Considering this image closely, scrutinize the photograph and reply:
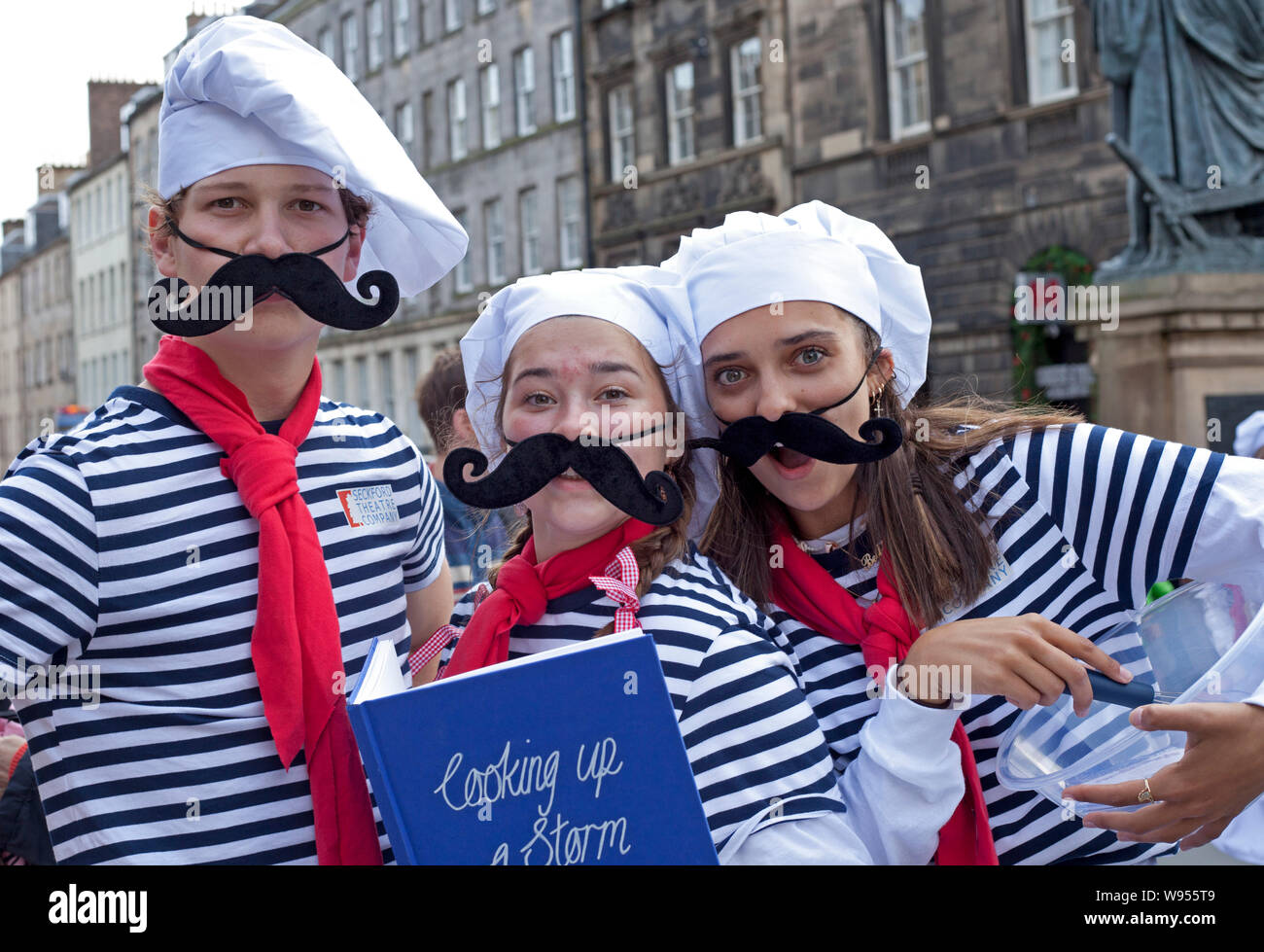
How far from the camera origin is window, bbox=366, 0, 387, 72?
3133 centimetres

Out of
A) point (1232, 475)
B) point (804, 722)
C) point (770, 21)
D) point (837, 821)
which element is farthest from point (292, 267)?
point (770, 21)

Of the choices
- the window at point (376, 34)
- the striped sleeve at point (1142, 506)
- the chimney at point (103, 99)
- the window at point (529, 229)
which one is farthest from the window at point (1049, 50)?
the window at point (376, 34)

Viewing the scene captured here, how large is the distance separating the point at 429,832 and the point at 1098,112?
15879 mm

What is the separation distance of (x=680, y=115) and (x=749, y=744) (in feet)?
73.6

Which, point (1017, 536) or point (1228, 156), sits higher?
Result: point (1228, 156)

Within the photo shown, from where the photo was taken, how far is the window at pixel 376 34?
103 feet

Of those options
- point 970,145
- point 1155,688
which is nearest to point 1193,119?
Result: point 1155,688

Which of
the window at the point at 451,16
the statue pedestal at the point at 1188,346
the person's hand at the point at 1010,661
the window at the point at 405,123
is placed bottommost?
the person's hand at the point at 1010,661

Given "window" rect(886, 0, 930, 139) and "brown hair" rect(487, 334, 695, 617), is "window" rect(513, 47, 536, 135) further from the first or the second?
"brown hair" rect(487, 334, 695, 617)

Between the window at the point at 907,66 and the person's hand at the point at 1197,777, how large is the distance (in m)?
17.1

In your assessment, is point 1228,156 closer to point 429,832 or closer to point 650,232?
point 429,832

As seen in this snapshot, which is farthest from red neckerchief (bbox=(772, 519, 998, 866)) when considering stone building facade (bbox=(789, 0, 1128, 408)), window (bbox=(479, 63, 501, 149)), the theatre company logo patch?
window (bbox=(479, 63, 501, 149))

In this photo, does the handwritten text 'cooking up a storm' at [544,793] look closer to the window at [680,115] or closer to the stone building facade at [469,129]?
the window at [680,115]

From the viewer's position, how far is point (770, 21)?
67.5 feet
